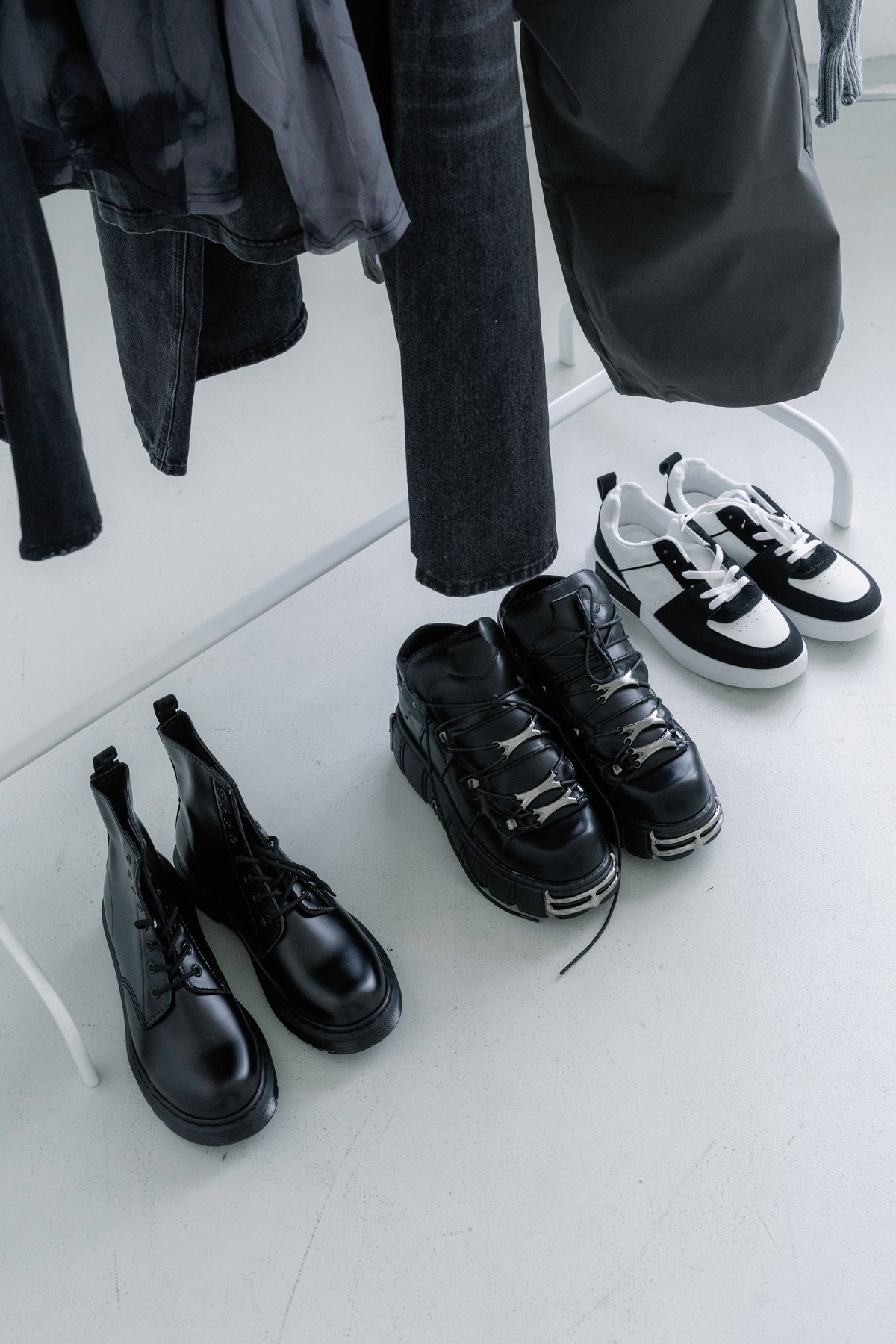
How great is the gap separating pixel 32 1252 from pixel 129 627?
74 cm

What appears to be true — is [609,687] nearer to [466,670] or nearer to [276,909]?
[466,670]

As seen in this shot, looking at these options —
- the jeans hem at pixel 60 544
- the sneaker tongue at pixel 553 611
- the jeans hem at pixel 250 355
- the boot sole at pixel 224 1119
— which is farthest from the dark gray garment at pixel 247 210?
the boot sole at pixel 224 1119

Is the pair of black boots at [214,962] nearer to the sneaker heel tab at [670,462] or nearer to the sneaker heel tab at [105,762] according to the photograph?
the sneaker heel tab at [105,762]

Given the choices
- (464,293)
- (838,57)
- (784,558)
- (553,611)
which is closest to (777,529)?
(784,558)

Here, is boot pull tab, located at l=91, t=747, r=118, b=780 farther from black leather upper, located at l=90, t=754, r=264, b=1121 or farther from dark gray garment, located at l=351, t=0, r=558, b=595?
dark gray garment, located at l=351, t=0, r=558, b=595

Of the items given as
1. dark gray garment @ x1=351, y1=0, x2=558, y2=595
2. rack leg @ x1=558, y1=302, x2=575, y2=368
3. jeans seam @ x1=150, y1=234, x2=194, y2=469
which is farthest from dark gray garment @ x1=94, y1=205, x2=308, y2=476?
rack leg @ x1=558, y1=302, x2=575, y2=368

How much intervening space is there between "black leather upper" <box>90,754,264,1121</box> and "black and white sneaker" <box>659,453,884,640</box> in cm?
71

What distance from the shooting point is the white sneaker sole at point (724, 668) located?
1176 millimetres

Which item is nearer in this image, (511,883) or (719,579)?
(511,883)

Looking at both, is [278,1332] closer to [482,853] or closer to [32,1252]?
[32,1252]

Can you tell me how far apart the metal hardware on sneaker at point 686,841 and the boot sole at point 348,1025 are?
28cm

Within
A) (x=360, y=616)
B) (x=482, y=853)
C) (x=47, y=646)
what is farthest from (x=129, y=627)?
(x=482, y=853)

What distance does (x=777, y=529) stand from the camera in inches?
49.3

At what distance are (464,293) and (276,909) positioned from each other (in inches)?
21.6
